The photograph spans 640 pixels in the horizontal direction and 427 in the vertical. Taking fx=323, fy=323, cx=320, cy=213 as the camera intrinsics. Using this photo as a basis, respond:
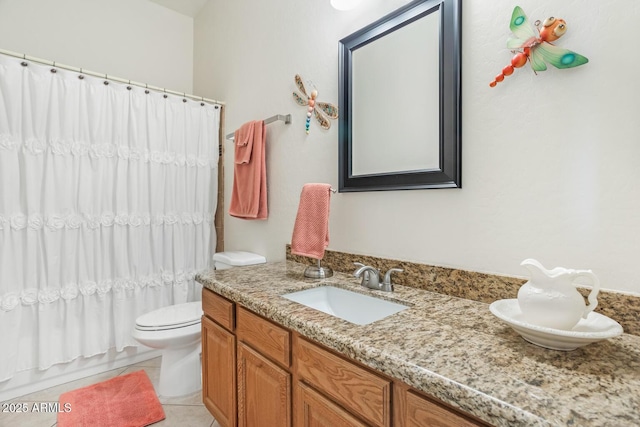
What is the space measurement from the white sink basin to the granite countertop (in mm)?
126

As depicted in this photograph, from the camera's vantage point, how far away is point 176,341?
1841 millimetres

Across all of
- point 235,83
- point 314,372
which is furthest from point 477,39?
point 235,83

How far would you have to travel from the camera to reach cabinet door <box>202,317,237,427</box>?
4.49ft

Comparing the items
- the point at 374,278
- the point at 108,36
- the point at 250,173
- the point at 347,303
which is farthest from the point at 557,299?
the point at 108,36

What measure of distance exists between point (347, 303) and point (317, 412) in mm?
480

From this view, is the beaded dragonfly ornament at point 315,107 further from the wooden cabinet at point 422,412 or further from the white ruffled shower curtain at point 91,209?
the wooden cabinet at point 422,412

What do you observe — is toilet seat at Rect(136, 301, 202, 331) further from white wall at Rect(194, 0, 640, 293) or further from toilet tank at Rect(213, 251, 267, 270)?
white wall at Rect(194, 0, 640, 293)

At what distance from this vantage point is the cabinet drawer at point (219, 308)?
53.5 inches

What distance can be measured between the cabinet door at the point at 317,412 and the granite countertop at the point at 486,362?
7.2 inches

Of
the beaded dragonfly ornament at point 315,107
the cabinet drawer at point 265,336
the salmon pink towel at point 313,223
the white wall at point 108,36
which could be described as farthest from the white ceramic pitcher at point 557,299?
the white wall at point 108,36

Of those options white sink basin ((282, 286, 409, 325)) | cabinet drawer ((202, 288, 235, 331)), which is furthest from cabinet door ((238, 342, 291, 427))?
white sink basin ((282, 286, 409, 325))

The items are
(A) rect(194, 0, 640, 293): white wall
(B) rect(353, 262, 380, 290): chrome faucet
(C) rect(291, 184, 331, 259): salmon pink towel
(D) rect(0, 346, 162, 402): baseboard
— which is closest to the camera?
(A) rect(194, 0, 640, 293): white wall

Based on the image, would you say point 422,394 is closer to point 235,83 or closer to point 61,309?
point 61,309

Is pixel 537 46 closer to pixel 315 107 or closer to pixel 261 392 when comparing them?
pixel 315 107
